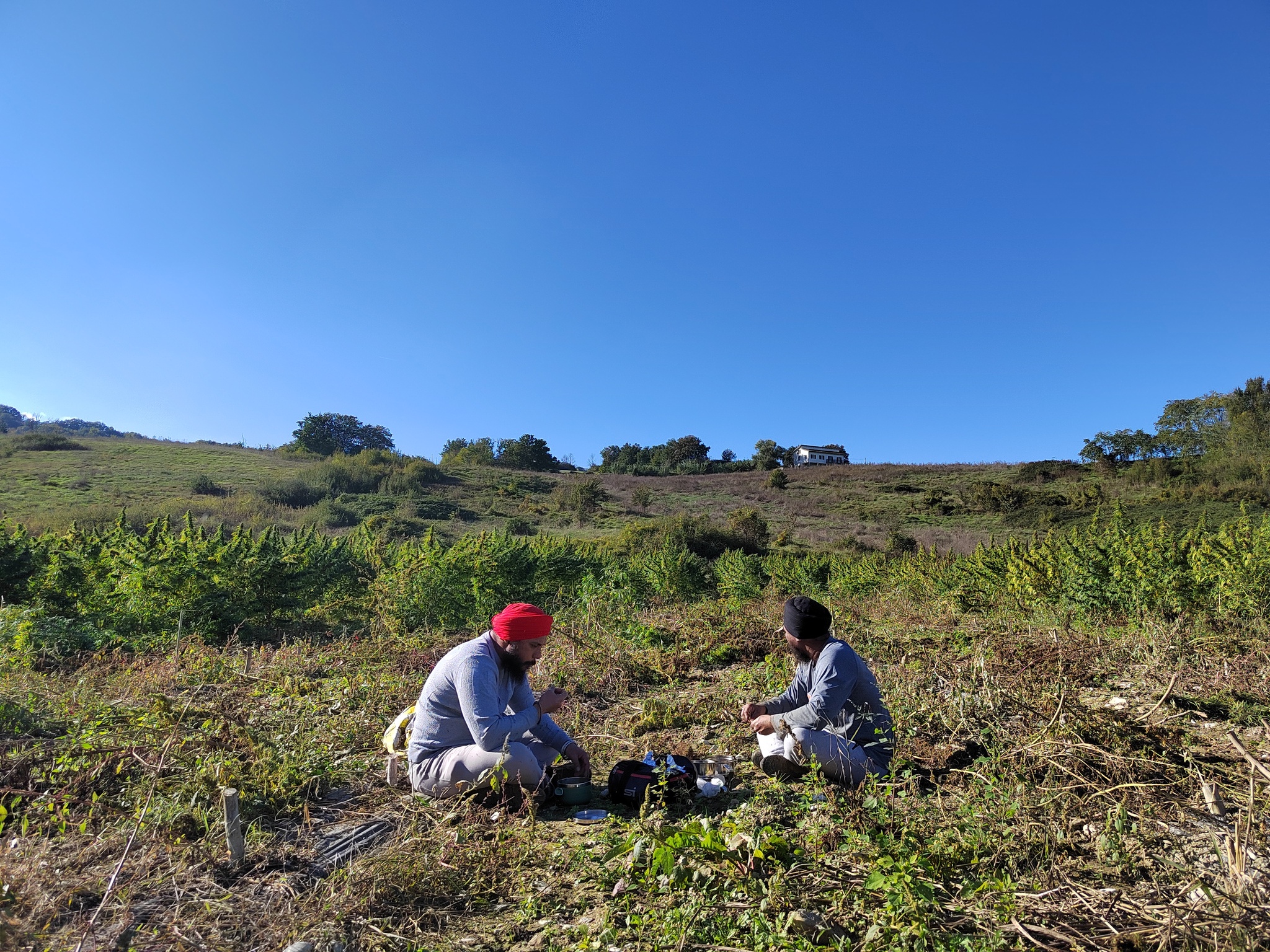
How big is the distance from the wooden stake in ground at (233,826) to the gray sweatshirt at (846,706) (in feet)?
8.52

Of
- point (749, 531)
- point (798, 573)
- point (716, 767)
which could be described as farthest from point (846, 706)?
point (749, 531)

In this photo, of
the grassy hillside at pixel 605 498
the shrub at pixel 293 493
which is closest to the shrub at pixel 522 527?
the grassy hillside at pixel 605 498

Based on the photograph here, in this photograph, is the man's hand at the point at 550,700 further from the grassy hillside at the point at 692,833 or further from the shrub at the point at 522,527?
the shrub at the point at 522,527

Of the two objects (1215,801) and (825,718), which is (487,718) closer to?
(825,718)

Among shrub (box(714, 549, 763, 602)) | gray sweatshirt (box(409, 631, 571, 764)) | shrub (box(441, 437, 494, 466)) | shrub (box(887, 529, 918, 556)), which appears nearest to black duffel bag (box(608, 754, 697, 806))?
gray sweatshirt (box(409, 631, 571, 764))

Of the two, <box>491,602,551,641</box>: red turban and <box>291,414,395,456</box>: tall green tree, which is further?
Result: <box>291,414,395,456</box>: tall green tree

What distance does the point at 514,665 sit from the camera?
3.63m

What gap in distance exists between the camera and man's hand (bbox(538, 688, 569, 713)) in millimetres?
3807

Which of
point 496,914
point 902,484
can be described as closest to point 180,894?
point 496,914

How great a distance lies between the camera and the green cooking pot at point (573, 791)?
354 cm

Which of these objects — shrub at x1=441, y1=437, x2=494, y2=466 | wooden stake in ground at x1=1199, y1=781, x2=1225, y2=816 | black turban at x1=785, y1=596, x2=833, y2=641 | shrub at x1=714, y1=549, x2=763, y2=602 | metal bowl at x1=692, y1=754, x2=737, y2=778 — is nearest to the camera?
wooden stake in ground at x1=1199, y1=781, x2=1225, y2=816

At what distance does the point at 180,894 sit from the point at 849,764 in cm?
291

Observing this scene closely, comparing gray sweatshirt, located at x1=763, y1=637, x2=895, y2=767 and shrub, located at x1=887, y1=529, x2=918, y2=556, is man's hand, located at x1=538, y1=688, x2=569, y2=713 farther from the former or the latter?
shrub, located at x1=887, y1=529, x2=918, y2=556

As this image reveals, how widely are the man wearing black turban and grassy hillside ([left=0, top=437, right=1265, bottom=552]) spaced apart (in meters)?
19.5
